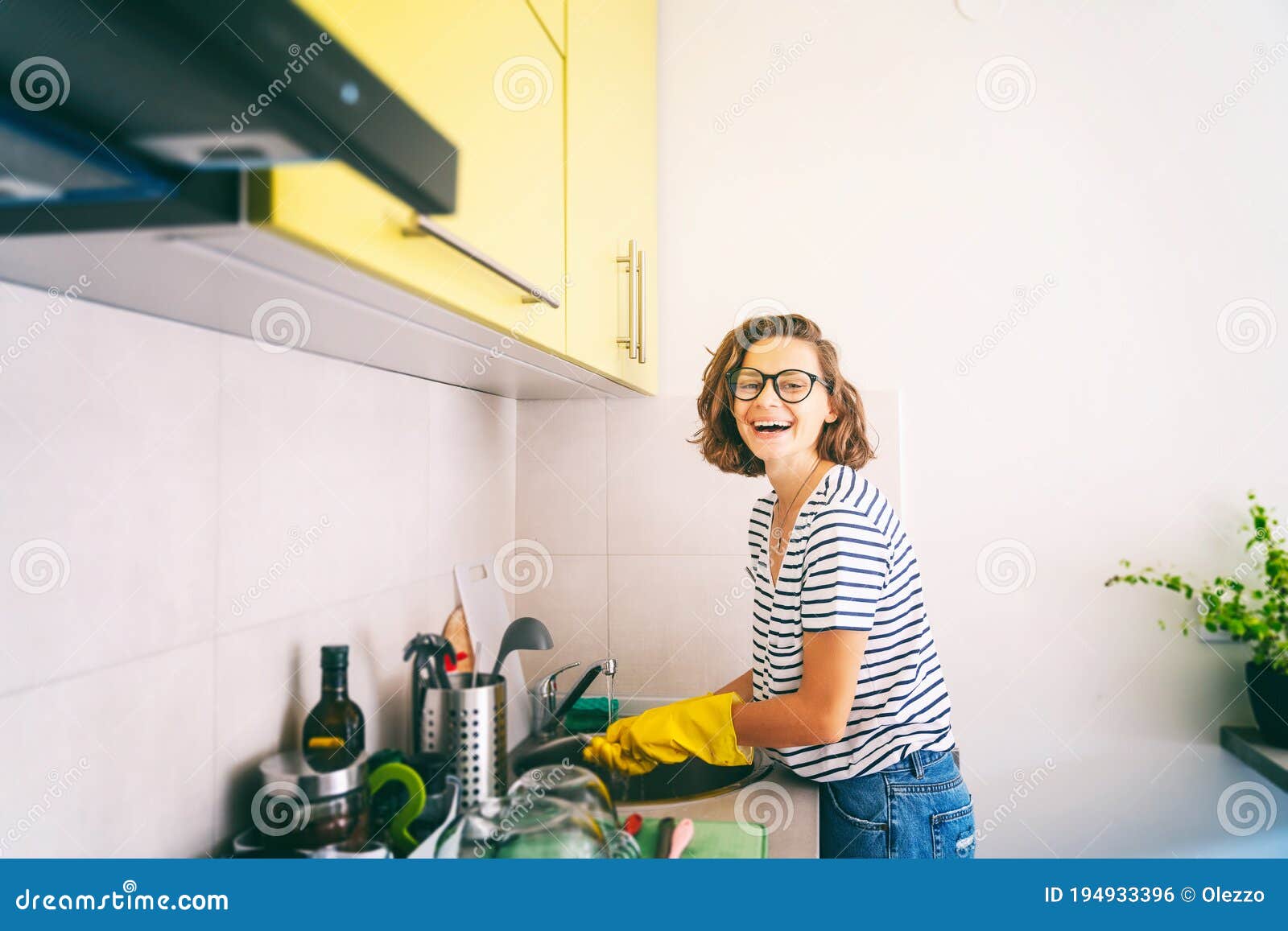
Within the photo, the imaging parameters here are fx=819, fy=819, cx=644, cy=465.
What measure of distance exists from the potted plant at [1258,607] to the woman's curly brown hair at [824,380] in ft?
1.86

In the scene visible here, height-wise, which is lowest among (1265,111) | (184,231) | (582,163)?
(184,231)

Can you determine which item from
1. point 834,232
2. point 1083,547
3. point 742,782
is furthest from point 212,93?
point 1083,547

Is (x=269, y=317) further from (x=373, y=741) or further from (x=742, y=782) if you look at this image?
(x=742, y=782)

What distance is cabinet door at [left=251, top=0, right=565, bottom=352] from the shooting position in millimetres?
439

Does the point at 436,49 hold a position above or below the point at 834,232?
below

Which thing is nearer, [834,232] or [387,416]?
[387,416]

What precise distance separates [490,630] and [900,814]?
0.64 meters

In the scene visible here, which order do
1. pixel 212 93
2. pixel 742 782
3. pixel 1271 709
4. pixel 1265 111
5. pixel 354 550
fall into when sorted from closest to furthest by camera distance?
pixel 212 93
pixel 354 550
pixel 742 782
pixel 1271 709
pixel 1265 111

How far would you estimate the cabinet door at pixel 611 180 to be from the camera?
959 mm

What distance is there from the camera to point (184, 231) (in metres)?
0.40

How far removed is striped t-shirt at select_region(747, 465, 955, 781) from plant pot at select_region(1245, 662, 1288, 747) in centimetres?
64

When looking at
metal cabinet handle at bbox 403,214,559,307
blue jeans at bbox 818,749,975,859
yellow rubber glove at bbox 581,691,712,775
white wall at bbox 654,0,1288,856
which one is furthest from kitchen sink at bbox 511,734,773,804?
metal cabinet handle at bbox 403,214,559,307

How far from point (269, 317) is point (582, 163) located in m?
0.46

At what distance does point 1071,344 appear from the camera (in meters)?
1.44
